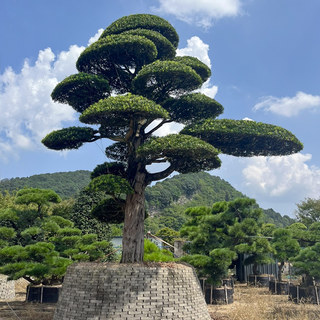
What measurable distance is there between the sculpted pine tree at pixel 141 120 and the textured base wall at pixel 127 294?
3.01 feet

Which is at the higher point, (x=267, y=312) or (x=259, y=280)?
(x=259, y=280)

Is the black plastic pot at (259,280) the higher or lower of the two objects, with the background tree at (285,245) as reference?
lower

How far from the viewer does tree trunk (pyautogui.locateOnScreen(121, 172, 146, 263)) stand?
24.2 feet

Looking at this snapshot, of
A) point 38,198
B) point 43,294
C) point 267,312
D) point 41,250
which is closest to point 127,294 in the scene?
point 41,250

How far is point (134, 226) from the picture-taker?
7516 mm

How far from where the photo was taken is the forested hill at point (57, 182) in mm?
55328

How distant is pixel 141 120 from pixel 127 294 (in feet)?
13.5

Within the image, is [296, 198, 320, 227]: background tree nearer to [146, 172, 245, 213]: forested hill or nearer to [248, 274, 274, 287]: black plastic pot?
[248, 274, 274, 287]: black plastic pot

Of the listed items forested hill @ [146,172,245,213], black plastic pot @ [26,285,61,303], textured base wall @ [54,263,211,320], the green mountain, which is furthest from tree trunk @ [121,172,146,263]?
forested hill @ [146,172,245,213]

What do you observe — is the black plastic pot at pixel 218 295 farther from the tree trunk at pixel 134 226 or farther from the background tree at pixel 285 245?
the tree trunk at pixel 134 226

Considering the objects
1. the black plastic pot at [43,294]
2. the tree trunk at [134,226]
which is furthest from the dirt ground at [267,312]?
the black plastic pot at [43,294]

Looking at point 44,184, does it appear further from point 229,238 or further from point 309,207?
point 229,238

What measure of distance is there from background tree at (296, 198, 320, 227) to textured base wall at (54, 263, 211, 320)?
20.3 m

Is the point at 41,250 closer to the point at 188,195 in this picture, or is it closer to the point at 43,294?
the point at 43,294
